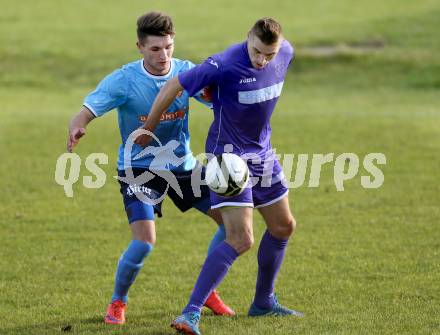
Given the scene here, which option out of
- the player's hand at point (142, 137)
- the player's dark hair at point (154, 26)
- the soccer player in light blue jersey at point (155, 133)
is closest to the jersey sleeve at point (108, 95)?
the soccer player in light blue jersey at point (155, 133)

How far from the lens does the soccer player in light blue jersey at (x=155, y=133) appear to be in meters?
7.28

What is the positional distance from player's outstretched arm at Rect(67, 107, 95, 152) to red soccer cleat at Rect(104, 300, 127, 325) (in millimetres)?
1285

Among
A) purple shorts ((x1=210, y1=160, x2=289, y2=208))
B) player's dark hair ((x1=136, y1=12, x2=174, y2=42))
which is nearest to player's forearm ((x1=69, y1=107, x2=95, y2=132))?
player's dark hair ((x1=136, y1=12, x2=174, y2=42))

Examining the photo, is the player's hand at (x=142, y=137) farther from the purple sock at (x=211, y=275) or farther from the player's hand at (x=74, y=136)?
the purple sock at (x=211, y=275)

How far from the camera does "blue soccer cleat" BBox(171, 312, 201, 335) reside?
659 cm

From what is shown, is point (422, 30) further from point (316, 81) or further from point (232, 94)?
point (232, 94)

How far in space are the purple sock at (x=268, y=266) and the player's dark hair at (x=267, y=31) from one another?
5.40 ft

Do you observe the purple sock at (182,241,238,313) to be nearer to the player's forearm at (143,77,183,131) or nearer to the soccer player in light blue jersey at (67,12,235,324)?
the soccer player in light blue jersey at (67,12,235,324)

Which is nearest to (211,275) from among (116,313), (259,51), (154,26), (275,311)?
(275,311)

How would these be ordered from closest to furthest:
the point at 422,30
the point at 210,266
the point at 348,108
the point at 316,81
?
1. the point at 210,266
2. the point at 348,108
3. the point at 316,81
4. the point at 422,30

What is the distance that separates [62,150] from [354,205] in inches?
216

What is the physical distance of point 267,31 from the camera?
6527 millimetres

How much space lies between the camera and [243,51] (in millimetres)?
6859

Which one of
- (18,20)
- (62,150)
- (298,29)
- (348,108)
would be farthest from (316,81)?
(18,20)
